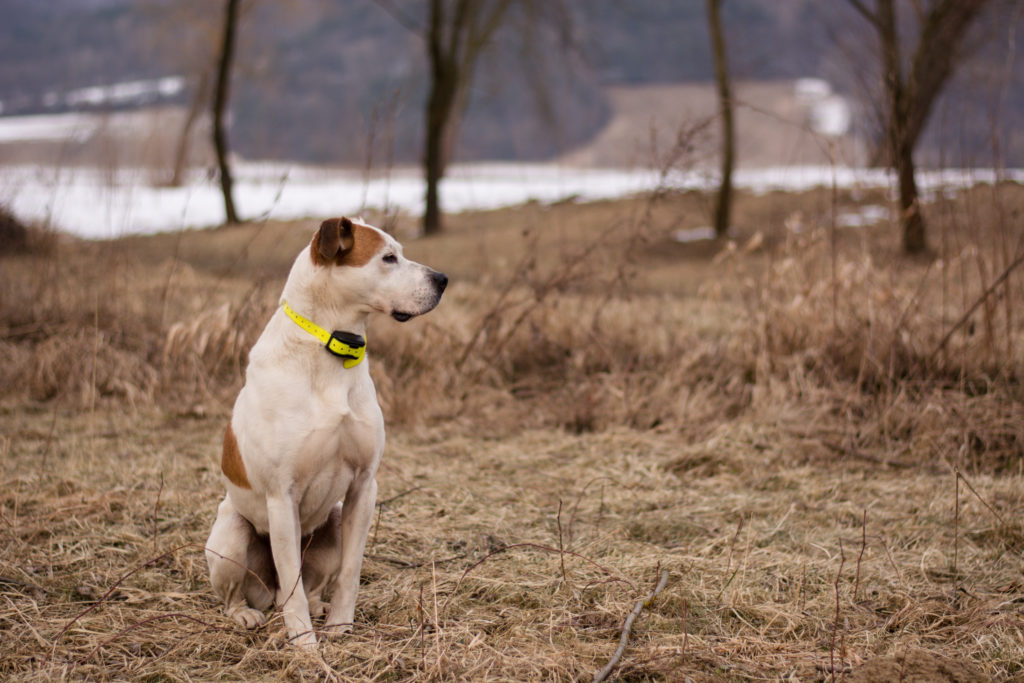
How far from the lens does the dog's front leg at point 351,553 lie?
242 centimetres

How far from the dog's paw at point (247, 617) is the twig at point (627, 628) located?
41.8 inches

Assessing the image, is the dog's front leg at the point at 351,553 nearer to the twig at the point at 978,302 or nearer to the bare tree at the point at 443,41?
the twig at the point at 978,302

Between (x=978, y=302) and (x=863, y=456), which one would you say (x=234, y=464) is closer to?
Result: (x=863, y=456)

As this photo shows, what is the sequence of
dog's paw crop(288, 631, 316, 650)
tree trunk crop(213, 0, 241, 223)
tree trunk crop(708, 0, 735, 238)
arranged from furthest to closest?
tree trunk crop(213, 0, 241, 223) → tree trunk crop(708, 0, 735, 238) → dog's paw crop(288, 631, 316, 650)

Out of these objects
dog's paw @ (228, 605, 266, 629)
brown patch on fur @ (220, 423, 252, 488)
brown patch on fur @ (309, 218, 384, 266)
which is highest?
brown patch on fur @ (309, 218, 384, 266)

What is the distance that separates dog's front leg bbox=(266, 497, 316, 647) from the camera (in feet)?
7.48

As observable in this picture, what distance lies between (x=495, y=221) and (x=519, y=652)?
1301 centimetres

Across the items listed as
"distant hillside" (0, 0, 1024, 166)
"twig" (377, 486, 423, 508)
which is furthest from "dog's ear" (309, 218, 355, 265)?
"distant hillside" (0, 0, 1024, 166)

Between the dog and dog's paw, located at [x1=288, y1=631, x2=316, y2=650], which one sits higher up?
the dog

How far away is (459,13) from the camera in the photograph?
14.3 meters

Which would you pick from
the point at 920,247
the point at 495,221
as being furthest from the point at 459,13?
the point at 920,247

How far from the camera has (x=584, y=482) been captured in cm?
399

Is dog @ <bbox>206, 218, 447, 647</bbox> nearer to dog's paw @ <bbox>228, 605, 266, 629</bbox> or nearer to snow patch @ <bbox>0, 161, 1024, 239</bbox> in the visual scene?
dog's paw @ <bbox>228, 605, 266, 629</bbox>

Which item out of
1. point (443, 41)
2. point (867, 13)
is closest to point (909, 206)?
point (867, 13)
